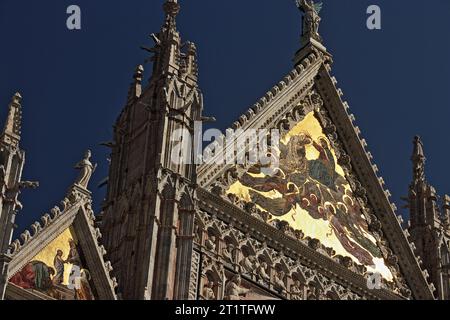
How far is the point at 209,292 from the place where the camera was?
24.5 meters

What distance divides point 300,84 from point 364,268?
4251mm

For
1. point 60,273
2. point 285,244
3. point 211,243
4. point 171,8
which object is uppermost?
point 171,8

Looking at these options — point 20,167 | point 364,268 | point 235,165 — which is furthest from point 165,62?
point 364,268

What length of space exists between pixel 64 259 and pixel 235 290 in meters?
3.21

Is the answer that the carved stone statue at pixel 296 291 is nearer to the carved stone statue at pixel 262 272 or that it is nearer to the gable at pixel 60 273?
the carved stone statue at pixel 262 272

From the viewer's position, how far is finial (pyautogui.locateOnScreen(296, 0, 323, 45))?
31125mm

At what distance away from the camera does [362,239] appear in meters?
28.4

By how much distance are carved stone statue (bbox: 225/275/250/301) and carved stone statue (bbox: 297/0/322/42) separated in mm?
7738

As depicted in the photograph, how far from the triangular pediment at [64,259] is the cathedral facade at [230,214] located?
0.9 inches

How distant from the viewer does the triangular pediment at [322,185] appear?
88.0ft

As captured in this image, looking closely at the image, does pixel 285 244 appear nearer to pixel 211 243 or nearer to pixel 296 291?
pixel 296 291

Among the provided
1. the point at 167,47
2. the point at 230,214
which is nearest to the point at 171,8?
the point at 167,47

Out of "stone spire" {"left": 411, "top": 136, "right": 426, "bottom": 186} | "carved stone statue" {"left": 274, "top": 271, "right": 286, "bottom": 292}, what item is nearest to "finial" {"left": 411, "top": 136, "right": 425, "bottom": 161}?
"stone spire" {"left": 411, "top": 136, "right": 426, "bottom": 186}
